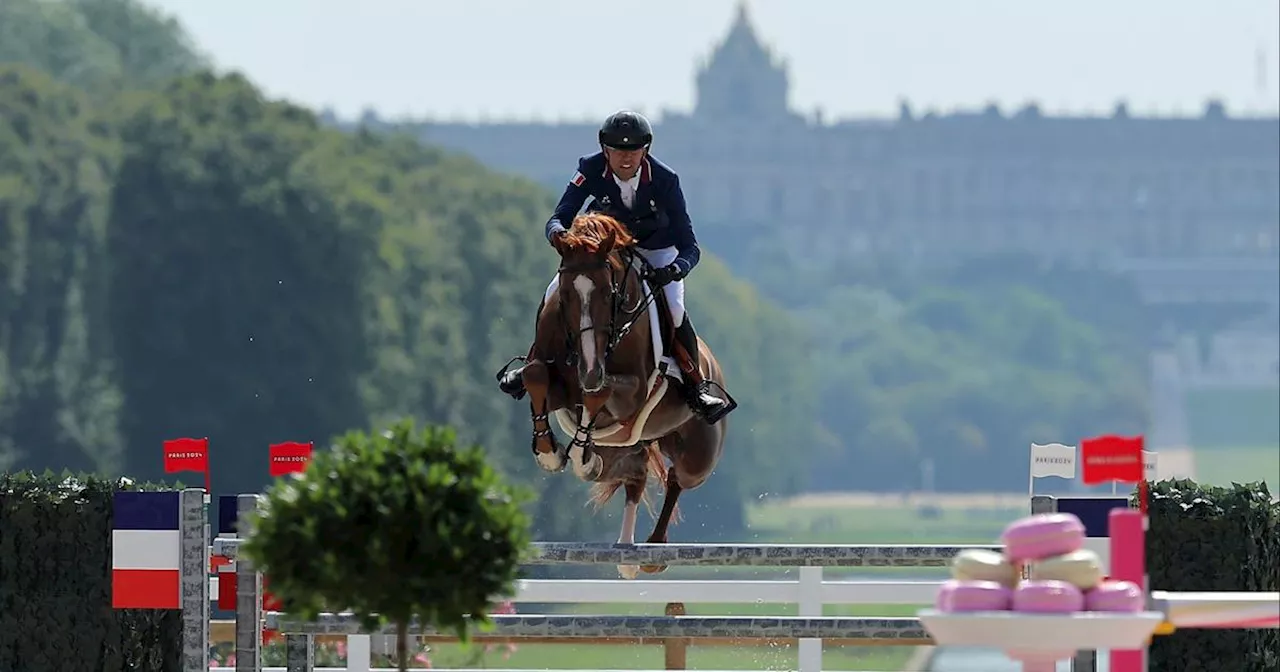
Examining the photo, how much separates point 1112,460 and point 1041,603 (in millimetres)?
4024

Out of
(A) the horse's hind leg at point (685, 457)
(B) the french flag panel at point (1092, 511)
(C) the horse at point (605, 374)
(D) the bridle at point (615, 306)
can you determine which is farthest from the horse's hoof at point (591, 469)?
(B) the french flag panel at point (1092, 511)

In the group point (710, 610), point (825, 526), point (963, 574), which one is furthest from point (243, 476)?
point (825, 526)

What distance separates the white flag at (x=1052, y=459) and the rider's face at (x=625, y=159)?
2.73 m

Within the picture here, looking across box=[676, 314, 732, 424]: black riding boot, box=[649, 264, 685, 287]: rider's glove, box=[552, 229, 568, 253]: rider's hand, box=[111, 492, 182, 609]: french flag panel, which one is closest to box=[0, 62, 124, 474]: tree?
box=[676, 314, 732, 424]: black riding boot

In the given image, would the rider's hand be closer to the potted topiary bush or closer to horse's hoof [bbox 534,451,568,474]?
horse's hoof [bbox 534,451,568,474]

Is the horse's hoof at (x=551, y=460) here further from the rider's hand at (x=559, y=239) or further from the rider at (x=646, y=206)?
the rider at (x=646, y=206)

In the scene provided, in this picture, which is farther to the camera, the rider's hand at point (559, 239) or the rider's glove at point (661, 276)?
the rider's glove at point (661, 276)

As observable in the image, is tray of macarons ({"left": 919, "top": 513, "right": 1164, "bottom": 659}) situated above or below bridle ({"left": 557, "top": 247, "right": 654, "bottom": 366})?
below

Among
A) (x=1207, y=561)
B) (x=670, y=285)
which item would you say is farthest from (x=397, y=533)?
(x=670, y=285)

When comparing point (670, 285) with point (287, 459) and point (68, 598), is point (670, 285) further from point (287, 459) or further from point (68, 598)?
point (68, 598)

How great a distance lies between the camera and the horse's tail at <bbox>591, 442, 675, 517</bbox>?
16.0m

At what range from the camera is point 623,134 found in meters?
15.6

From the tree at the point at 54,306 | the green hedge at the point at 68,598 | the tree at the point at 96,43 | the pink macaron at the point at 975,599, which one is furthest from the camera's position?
the tree at the point at 96,43

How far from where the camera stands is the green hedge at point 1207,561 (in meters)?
13.1
